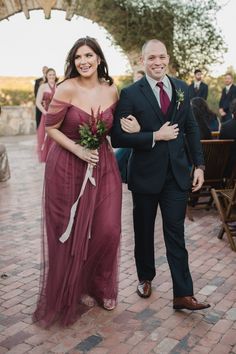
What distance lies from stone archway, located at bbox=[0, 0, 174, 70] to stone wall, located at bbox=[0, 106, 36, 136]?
4.16m

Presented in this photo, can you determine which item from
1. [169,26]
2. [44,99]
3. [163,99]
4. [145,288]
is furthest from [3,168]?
[169,26]

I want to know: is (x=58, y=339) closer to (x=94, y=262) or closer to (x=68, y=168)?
(x=94, y=262)

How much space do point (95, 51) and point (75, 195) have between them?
101cm

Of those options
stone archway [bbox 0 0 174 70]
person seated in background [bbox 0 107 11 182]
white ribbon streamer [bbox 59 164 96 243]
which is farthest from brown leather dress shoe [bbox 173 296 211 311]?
stone archway [bbox 0 0 174 70]

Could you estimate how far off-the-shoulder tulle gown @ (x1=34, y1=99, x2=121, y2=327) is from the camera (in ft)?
11.0

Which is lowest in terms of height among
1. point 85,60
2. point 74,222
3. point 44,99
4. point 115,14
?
point 74,222

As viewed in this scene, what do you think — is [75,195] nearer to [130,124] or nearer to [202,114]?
[130,124]

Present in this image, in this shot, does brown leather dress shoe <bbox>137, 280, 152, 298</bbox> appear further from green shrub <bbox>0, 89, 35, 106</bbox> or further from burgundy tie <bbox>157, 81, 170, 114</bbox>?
green shrub <bbox>0, 89, 35, 106</bbox>

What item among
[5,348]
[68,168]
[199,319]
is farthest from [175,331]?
[68,168]

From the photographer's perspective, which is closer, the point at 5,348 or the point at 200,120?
the point at 5,348

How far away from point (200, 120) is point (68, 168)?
325 cm

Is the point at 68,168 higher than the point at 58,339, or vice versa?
the point at 68,168

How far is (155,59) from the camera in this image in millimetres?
3309

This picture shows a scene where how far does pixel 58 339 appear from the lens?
3.10 metres
